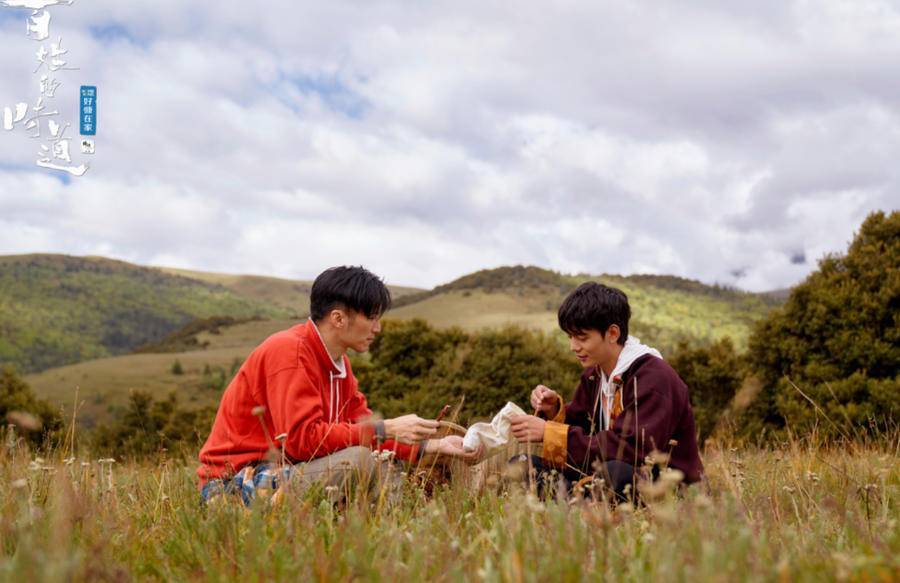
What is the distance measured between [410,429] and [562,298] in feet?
177

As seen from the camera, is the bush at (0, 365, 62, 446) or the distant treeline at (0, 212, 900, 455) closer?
the distant treeline at (0, 212, 900, 455)

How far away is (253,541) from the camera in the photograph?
2533mm

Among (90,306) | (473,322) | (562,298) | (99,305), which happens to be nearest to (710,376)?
→ (473,322)

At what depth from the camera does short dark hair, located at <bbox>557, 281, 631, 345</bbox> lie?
4.80 meters

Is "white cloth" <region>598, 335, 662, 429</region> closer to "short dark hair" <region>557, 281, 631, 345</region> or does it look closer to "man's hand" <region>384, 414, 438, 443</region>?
"short dark hair" <region>557, 281, 631, 345</region>

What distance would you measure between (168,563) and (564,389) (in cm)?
1258

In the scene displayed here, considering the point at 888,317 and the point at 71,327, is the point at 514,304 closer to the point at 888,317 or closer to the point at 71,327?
the point at 888,317

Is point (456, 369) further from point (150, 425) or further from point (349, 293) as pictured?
point (349, 293)

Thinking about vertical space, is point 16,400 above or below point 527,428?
below

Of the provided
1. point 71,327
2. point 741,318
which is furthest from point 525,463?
point 71,327

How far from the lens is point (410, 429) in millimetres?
4453

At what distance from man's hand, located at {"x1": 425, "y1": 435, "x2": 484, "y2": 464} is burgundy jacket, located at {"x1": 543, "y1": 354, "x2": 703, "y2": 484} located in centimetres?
41

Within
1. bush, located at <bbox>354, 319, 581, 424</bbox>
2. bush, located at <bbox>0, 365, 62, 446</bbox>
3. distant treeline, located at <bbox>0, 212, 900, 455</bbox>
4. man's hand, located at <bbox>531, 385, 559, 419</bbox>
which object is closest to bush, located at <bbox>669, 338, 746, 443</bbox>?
distant treeline, located at <bbox>0, 212, 900, 455</bbox>

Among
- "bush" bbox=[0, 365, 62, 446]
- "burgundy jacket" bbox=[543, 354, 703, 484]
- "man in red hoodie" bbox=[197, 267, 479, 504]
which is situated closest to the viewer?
"man in red hoodie" bbox=[197, 267, 479, 504]
